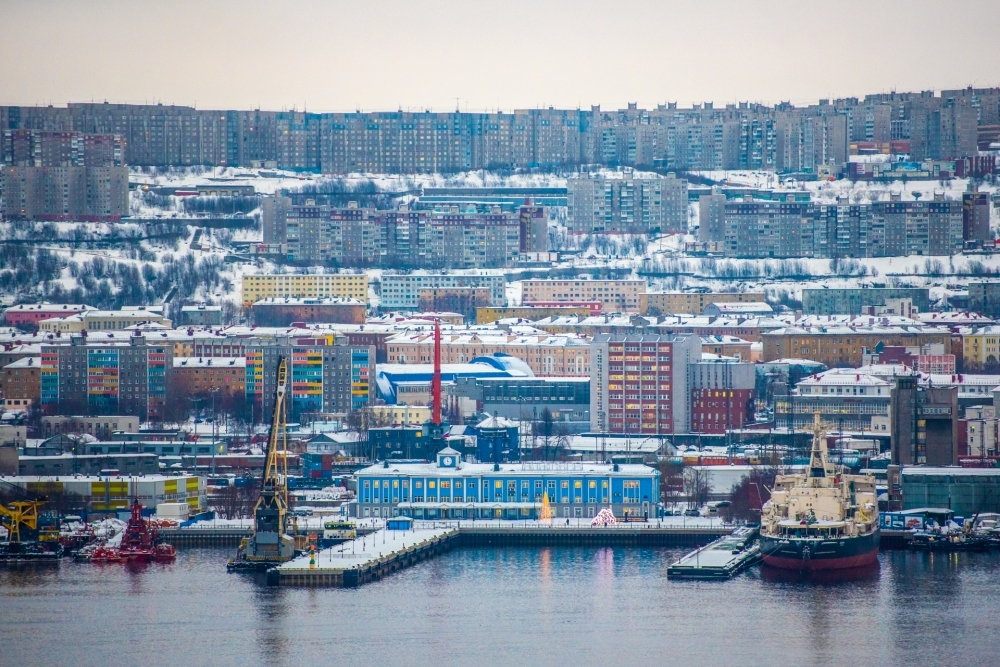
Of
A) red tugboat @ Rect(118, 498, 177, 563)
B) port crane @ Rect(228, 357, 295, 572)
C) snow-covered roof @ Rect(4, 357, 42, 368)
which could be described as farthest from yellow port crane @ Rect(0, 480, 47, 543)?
snow-covered roof @ Rect(4, 357, 42, 368)

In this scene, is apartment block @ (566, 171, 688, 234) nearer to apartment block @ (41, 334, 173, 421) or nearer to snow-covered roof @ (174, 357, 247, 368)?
snow-covered roof @ (174, 357, 247, 368)

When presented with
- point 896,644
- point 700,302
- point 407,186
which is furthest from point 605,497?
point 407,186

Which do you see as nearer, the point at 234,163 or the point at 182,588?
the point at 182,588

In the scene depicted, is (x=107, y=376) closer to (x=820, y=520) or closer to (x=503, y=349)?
(x=503, y=349)

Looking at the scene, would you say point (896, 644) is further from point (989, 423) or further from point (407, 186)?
point (407, 186)

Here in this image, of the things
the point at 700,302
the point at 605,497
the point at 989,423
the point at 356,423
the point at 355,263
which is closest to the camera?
the point at 605,497

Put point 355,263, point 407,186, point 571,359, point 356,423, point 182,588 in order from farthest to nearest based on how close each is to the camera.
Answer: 1. point 407,186
2. point 355,263
3. point 571,359
4. point 356,423
5. point 182,588

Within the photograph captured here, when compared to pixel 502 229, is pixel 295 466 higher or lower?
lower
